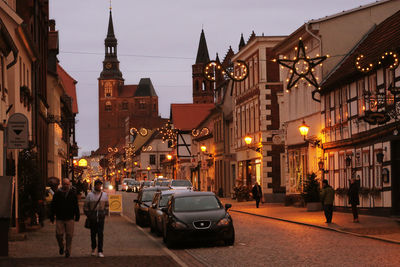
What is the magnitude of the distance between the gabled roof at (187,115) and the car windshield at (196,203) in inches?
3170

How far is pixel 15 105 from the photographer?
27.3 metres

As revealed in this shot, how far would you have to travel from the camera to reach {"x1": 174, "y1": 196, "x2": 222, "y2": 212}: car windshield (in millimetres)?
21688

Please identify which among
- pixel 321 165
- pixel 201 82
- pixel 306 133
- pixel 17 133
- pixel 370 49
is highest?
pixel 201 82

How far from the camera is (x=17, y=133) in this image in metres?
18.4

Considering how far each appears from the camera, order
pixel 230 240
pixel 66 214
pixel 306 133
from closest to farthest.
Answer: pixel 66 214, pixel 230 240, pixel 306 133

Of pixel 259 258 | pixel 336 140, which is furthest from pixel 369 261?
pixel 336 140

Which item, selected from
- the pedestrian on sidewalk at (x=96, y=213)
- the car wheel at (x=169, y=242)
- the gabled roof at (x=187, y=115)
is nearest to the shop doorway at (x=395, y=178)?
the car wheel at (x=169, y=242)

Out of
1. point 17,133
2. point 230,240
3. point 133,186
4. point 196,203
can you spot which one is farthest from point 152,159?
point 17,133

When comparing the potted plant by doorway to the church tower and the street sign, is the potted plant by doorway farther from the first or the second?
the church tower

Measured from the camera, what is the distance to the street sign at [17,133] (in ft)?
59.8

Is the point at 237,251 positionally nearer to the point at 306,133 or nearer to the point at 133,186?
the point at 306,133

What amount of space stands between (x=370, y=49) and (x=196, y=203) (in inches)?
644

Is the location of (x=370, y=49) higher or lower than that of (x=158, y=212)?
higher

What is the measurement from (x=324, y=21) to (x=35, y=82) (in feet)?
→ 46.8
